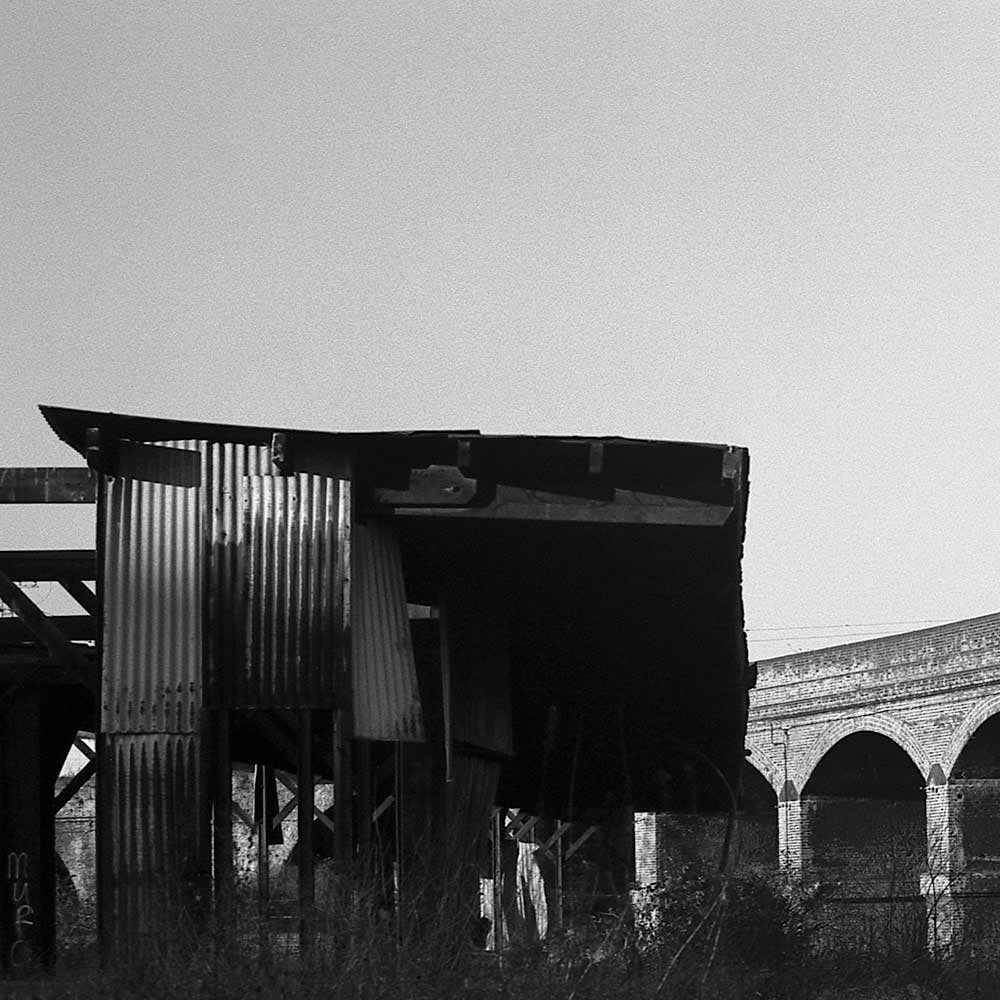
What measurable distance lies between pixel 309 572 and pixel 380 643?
2.89 ft

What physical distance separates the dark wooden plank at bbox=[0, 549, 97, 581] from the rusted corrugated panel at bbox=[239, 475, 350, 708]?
3.01 meters

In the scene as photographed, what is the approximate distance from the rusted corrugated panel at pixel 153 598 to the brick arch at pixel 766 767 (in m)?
29.9

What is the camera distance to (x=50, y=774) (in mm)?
15883

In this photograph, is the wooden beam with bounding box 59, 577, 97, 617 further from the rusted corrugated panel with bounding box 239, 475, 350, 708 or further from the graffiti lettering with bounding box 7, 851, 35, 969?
the rusted corrugated panel with bounding box 239, 475, 350, 708

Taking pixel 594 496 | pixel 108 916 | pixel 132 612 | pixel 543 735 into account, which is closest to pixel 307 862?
pixel 108 916

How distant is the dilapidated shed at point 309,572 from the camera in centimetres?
A: 1137

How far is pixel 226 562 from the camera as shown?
11.5 m

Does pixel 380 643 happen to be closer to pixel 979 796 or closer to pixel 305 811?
pixel 305 811

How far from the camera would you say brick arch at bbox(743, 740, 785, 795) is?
39.6m

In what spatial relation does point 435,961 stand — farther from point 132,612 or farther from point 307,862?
point 132,612

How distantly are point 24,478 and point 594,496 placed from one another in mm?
4116

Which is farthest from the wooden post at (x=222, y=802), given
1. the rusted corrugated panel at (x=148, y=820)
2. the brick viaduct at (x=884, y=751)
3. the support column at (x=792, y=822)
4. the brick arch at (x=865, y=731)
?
the support column at (x=792, y=822)

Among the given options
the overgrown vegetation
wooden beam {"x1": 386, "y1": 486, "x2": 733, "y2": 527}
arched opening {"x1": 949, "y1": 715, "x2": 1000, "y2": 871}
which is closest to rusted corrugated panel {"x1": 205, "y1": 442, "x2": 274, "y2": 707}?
wooden beam {"x1": 386, "y1": 486, "x2": 733, "y2": 527}

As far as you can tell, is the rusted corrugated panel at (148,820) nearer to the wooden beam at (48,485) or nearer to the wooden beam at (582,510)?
the wooden beam at (48,485)
